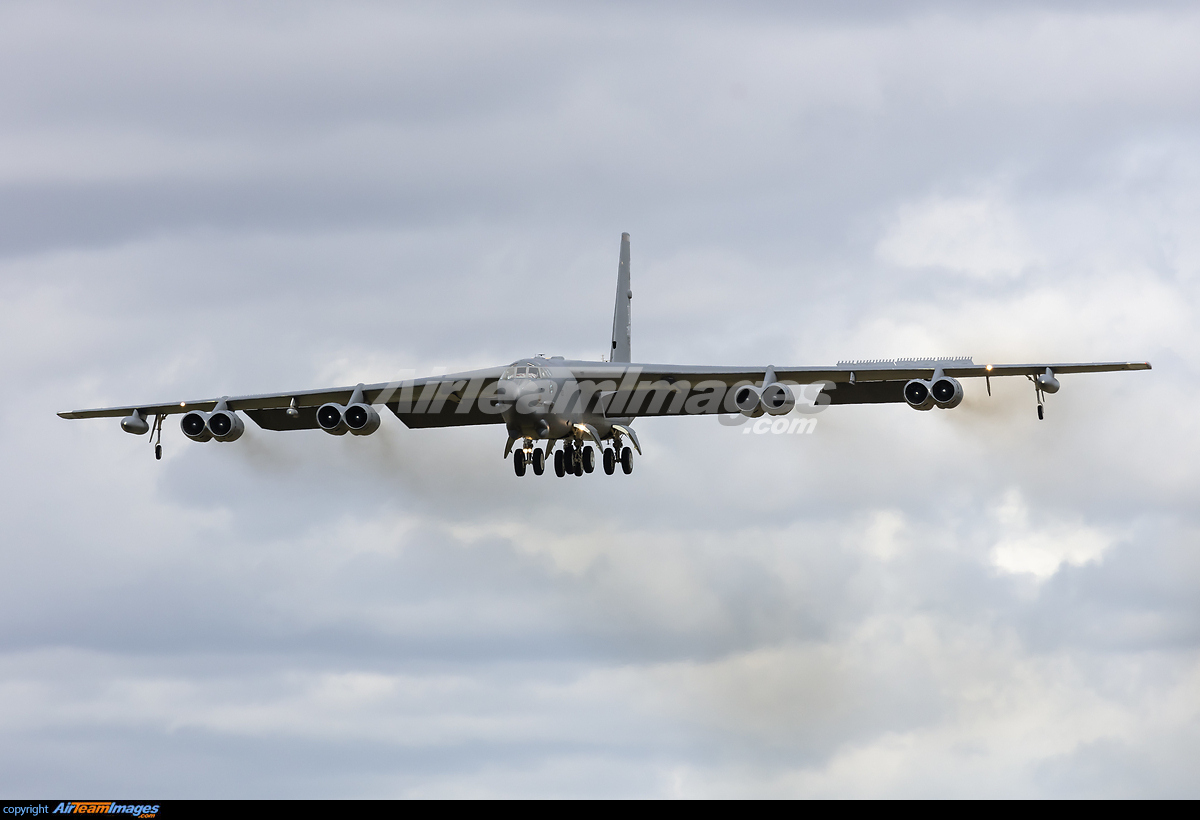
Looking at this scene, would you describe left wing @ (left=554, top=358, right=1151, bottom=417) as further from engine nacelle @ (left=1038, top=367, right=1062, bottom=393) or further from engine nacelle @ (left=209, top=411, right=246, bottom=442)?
engine nacelle @ (left=209, top=411, right=246, bottom=442)

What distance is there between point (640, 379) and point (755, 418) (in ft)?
12.0

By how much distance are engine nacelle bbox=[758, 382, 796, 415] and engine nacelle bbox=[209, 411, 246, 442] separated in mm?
13848

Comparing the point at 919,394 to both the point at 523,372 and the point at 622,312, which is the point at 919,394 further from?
the point at 622,312

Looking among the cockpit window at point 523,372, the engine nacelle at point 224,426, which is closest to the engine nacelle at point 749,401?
the cockpit window at point 523,372

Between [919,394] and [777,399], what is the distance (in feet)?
11.3

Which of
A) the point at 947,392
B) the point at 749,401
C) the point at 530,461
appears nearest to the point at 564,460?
the point at 530,461

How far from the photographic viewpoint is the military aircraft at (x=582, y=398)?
40125mm

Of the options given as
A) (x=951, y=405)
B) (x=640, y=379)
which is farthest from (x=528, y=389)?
(x=951, y=405)

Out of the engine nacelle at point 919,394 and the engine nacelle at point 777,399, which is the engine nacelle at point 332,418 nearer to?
the engine nacelle at point 777,399

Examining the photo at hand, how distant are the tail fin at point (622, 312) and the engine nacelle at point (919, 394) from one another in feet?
46.8

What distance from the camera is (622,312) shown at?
5297 cm

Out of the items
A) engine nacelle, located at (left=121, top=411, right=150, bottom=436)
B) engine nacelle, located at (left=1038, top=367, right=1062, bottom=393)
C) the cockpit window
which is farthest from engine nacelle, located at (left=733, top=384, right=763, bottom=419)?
engine nacelle, located at (left=121, top=411, right=150, bottom=436)

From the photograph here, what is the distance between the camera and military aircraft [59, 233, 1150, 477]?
40.1 metres
